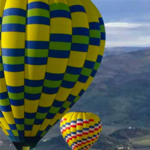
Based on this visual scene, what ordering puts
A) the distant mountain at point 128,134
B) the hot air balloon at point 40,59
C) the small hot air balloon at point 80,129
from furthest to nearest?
the distant mountain at point 128,134, the small hot air balloon at point 80,129, the hot air balloon at point 40,59

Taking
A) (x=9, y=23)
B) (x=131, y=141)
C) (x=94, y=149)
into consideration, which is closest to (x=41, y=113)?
(x=9, y=23)

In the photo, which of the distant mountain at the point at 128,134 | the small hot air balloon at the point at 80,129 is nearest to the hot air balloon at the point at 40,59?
the small hot air balloon at the point at 80,129

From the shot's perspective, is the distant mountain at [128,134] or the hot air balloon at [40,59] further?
the distant mountain at [128,134]

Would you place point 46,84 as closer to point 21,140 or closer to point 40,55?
point 40,55

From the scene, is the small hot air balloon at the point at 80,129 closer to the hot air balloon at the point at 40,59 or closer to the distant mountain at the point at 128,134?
the hot air balloon at the point at 40,59

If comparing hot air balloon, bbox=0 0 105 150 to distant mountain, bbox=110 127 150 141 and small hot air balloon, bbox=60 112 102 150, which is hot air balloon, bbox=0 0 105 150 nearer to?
small hot air balloon, bbox=60 112 102 150

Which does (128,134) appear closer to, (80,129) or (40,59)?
(80,129)

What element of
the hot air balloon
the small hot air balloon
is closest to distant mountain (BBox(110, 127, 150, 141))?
the small hot air balloon
